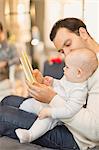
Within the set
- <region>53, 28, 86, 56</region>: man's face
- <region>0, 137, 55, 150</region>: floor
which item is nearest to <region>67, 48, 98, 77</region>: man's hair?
<region>53, 28, 86, 56</region>: man's face

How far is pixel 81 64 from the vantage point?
3.78ft

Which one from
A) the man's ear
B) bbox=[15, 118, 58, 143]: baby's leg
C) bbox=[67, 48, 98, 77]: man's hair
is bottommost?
bbox=[15, 118, 58, 143]: baby's leg

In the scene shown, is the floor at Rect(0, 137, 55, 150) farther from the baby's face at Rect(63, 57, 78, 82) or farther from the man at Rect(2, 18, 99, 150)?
the baby's face at Rect(63, 57, 78, 82)

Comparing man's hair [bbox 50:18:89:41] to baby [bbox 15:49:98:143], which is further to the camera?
man's hair [bbox 50:18:89:41]

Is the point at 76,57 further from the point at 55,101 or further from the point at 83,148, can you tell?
the point at 83,148

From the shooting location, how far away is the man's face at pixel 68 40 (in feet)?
4.42

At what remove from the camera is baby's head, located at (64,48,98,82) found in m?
1.15

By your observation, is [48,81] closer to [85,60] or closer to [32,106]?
[32,106]

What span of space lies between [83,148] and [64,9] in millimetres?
2271

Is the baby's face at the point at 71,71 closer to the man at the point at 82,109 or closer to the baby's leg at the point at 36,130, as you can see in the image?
the man at the point at 82,109

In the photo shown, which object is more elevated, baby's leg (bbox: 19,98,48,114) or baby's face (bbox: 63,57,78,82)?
baby's face (bbox: 63,57,78,82)

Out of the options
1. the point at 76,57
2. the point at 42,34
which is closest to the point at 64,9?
the point at 42,34

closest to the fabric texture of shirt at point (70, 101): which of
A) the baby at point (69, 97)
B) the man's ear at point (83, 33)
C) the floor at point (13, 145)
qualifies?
the baby at point (69, 97)

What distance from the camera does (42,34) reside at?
3859 millimetres
